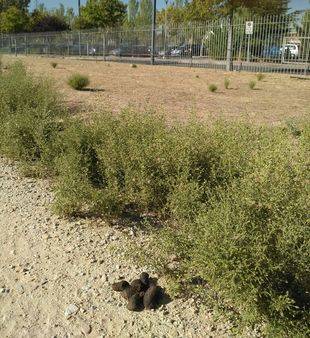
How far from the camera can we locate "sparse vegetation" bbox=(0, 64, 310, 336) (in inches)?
109

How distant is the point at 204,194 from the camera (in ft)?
13.8

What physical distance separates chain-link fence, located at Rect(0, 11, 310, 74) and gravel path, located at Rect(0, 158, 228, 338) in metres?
19.3

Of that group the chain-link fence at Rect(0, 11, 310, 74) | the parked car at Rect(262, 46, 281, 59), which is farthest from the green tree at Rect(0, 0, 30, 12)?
the parked car at Rect(262, 46, 281, 59)

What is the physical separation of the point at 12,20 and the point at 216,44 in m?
36.0

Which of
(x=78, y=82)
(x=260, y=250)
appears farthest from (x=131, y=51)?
(x=260, y=250)

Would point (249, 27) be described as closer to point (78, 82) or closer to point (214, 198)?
point (78, 82)

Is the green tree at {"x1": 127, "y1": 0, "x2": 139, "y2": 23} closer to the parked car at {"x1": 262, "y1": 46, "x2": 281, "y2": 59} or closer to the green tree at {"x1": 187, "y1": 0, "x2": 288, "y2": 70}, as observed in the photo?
the green tree at {"x1": 187, "y1": 0, "x2": 288, "y2": 70}

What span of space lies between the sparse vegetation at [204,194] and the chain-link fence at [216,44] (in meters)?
18.1

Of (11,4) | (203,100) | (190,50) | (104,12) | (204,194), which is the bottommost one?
(203,100)

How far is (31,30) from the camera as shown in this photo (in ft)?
206

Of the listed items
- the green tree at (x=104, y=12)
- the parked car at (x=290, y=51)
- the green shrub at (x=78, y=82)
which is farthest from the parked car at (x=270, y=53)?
the green tree at (x=104, y=12)

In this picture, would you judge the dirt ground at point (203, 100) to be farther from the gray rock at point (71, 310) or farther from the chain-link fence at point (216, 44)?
the chain-link fence at point (216, 44)

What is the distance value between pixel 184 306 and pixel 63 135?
304 centimetres

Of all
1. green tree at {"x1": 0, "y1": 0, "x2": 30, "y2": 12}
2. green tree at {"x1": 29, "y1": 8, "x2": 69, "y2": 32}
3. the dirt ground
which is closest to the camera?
the dirt ground
